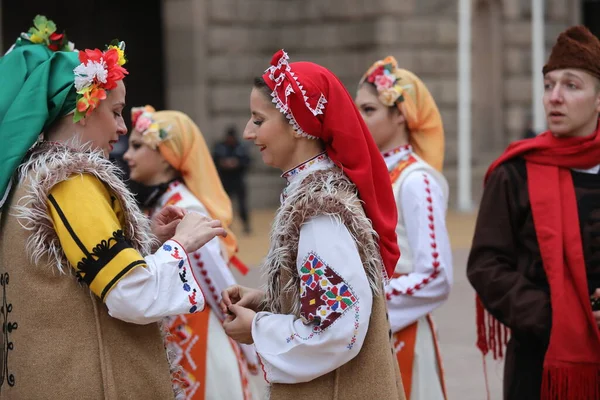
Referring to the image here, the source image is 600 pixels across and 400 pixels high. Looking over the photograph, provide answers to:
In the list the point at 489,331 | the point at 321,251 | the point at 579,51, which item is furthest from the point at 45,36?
the point at 489,331

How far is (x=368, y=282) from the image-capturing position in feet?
10.4

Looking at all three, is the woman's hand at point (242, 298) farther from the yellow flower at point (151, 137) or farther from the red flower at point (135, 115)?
the red flower at point (135, 115)

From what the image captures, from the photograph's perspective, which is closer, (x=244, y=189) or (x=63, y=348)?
(x=63, y=348)

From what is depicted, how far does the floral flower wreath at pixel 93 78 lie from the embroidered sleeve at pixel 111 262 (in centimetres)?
25

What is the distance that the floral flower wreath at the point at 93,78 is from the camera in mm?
3395

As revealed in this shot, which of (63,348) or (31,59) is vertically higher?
(31,59)

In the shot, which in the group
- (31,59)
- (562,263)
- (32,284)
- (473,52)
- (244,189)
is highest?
(31,59)

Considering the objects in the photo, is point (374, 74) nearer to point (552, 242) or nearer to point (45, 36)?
point (552, 242)

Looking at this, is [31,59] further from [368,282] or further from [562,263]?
[562,263]

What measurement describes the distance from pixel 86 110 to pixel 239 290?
76cm

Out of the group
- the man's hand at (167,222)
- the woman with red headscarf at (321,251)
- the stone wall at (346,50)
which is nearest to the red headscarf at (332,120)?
the woman with red headscarf at (321,251)

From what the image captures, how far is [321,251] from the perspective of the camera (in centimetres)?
309

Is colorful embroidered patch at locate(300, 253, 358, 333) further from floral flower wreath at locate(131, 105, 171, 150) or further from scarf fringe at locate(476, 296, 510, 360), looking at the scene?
floral flower wreath at locate(131, 105, 171, 150)

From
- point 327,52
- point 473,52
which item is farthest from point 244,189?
point 473,52
